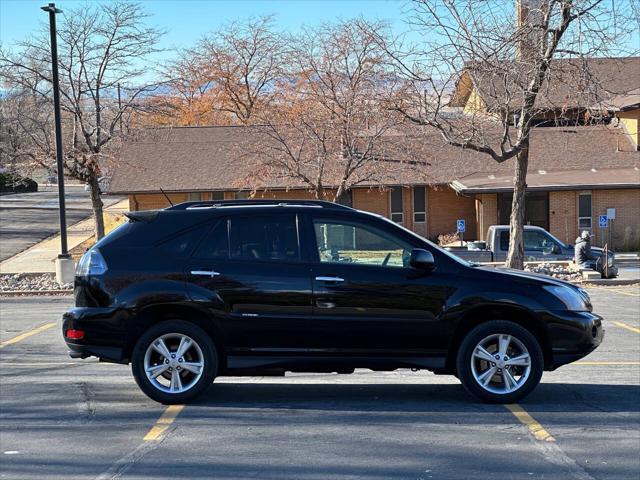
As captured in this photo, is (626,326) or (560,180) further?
(560,180)

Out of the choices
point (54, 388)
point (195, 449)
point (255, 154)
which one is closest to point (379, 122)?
point (255, 154)

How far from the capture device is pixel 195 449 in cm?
640

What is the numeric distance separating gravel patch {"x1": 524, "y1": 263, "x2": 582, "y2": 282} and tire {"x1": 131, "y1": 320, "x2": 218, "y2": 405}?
732 inches

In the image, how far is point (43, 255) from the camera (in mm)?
36406

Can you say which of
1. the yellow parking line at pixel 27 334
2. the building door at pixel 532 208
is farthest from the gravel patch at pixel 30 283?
Result: the building door at pixel 532 208

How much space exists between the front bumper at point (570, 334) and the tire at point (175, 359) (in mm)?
2971

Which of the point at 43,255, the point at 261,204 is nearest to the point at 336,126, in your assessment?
the point at 43,255

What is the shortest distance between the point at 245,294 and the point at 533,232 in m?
21.0

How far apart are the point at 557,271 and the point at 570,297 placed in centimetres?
1849

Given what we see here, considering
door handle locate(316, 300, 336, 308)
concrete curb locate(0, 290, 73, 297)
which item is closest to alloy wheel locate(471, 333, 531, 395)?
door handle locate(316, 300, 336, 308)

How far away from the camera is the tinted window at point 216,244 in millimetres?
7738

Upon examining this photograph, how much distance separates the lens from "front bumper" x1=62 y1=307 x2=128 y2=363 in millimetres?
7598

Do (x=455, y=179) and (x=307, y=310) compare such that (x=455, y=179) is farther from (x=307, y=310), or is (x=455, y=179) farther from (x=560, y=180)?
(x=307, y=310)

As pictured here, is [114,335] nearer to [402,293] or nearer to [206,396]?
[206,396]
